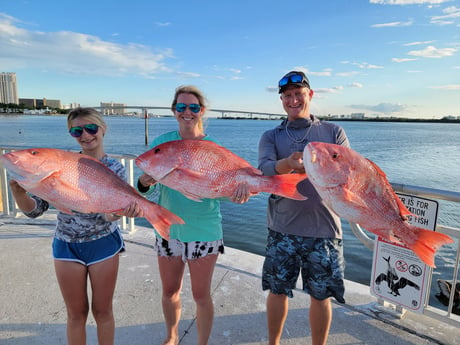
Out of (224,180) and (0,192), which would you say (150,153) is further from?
(0,192)

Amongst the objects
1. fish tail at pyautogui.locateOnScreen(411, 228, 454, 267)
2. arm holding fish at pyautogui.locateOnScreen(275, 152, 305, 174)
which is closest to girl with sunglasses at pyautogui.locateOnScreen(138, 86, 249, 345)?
arm holding fish at pyautogui.locateOnScreen(275, 152, 305, 174)

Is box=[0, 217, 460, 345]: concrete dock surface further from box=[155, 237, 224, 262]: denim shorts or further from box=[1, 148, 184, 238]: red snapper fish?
box=[1, 148, 184, 238]: red snapper fish

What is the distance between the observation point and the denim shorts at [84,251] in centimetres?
182

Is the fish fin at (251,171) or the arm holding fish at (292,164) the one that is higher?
the arm holding fish at (292,164)

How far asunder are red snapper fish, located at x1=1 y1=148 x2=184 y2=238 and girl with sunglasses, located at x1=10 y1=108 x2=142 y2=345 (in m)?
0.24

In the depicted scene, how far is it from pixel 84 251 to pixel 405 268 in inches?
99.1

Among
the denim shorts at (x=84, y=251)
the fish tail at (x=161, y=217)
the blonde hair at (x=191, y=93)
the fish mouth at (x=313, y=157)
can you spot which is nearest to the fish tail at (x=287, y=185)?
the fish mouth at (x=313, y=157)

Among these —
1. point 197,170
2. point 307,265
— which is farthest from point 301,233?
point 197,170

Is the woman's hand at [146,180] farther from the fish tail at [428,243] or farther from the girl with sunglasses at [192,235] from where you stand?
the fish tail at [428,243]

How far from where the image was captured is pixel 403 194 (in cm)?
244

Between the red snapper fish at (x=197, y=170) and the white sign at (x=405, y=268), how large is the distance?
59.9 inches

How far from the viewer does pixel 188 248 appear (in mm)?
2049

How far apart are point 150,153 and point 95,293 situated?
989 mm

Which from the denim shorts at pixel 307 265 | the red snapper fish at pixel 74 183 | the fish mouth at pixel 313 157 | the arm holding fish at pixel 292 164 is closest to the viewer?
the fish mouth at pixel 313 157
